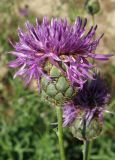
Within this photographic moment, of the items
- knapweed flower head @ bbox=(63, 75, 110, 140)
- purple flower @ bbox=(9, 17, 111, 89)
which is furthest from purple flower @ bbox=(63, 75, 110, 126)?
purple flower @ bbox=(9, 17, 111, 89)

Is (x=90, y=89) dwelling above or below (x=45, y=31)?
below

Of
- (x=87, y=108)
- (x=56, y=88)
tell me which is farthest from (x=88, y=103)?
(x=56, y=88)

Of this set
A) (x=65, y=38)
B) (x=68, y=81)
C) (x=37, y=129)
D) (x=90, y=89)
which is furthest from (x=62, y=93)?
(x=37, y=129)

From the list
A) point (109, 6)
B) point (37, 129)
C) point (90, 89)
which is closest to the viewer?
point (90, 89)

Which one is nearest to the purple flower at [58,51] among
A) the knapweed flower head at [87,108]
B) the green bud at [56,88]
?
the green bud at [56,88]

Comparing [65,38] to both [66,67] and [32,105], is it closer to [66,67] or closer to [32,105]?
[66,67]

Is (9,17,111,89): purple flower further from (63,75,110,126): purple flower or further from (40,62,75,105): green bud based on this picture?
(63,75,110,126): purple flower

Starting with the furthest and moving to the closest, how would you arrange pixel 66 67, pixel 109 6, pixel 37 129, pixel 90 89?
1. pixel 109 6
2. pixel 37 129
3. pixel 90 89
4. pixel 66 67
